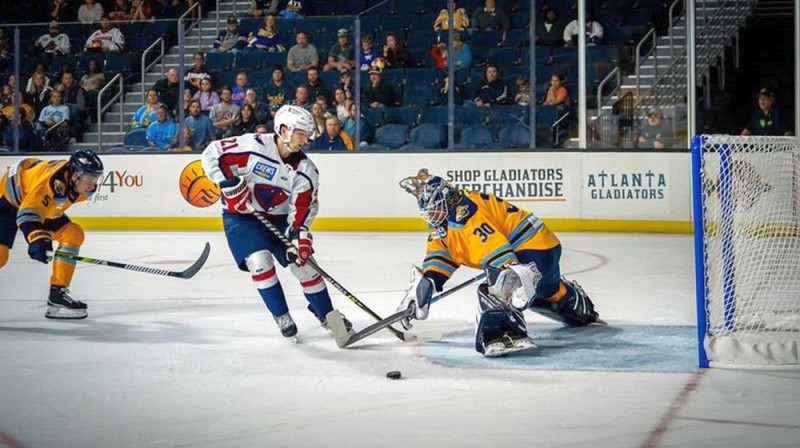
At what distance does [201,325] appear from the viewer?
6.75 m

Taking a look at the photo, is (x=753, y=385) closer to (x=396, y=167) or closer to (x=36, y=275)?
(x=36, y=275)

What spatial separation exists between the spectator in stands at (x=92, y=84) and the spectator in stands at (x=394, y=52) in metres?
3.06

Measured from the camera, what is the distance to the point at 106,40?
539 inches

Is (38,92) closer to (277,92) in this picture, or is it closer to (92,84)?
(92,84)

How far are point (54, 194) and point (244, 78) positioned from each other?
644cm

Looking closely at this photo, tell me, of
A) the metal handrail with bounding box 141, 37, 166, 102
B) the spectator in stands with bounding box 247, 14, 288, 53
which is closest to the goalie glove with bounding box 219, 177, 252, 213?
the metal handrail with bounding box 141, 37, 166, 102

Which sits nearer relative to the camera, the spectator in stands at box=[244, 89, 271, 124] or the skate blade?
the skate blade

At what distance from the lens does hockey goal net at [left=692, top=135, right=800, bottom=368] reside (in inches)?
207

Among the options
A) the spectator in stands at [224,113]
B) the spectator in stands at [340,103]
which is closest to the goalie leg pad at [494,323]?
the spectator in stands at [340,103]

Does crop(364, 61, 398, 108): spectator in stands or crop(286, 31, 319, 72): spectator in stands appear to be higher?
crop(286, 31, 319, 72): spectator in stands

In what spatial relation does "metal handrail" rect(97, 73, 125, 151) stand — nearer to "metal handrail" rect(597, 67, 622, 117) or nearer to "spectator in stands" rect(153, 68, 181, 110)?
"spectator in stands" rect(153, 68, 181, 110)

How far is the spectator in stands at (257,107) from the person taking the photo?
13078 millimetres

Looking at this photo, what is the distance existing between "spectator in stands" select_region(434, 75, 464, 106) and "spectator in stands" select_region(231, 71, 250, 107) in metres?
2.02

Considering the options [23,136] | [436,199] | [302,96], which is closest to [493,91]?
[302,96]
